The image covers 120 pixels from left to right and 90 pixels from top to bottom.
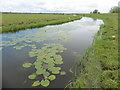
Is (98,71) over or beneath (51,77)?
over

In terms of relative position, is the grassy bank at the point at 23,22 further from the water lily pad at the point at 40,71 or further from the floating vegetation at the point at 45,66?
the water lily pad at the point at 40,71

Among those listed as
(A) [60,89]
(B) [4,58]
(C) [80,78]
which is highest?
(B) [4,58]

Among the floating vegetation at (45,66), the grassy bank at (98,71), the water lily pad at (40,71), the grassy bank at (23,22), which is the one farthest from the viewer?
the grassy bank at (23,22)

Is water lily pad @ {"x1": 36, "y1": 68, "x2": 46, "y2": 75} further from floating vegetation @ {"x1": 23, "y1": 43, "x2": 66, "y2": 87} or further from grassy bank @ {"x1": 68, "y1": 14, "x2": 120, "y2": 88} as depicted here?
grassy bank @ {"x1": 68, "y1": 14, "x2": 120, "y2": 88}

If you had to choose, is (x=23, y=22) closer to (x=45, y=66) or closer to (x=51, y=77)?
(x=45, y=66)

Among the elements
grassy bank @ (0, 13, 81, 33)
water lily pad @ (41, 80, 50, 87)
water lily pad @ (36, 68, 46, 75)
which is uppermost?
grassy bank @ (0, 13, 81, 33)

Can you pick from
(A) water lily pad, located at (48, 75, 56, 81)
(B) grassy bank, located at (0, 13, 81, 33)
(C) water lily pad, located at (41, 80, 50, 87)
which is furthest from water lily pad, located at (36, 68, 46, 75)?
(B) grassy bank, located at (0, 13, 81, 33)

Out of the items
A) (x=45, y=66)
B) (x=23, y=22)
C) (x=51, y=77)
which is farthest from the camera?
(x=23, y=22)

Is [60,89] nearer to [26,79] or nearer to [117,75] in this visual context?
[26,79]

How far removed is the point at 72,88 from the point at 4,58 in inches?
191

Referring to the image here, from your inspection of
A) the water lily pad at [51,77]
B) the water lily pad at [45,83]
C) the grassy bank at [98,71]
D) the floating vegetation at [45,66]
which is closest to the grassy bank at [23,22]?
the floating vegetation at [45,66]

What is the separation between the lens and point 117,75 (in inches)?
175

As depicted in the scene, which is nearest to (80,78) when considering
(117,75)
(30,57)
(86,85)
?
(86,85)

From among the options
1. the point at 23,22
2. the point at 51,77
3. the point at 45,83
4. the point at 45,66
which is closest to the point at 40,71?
the point at 45,66
